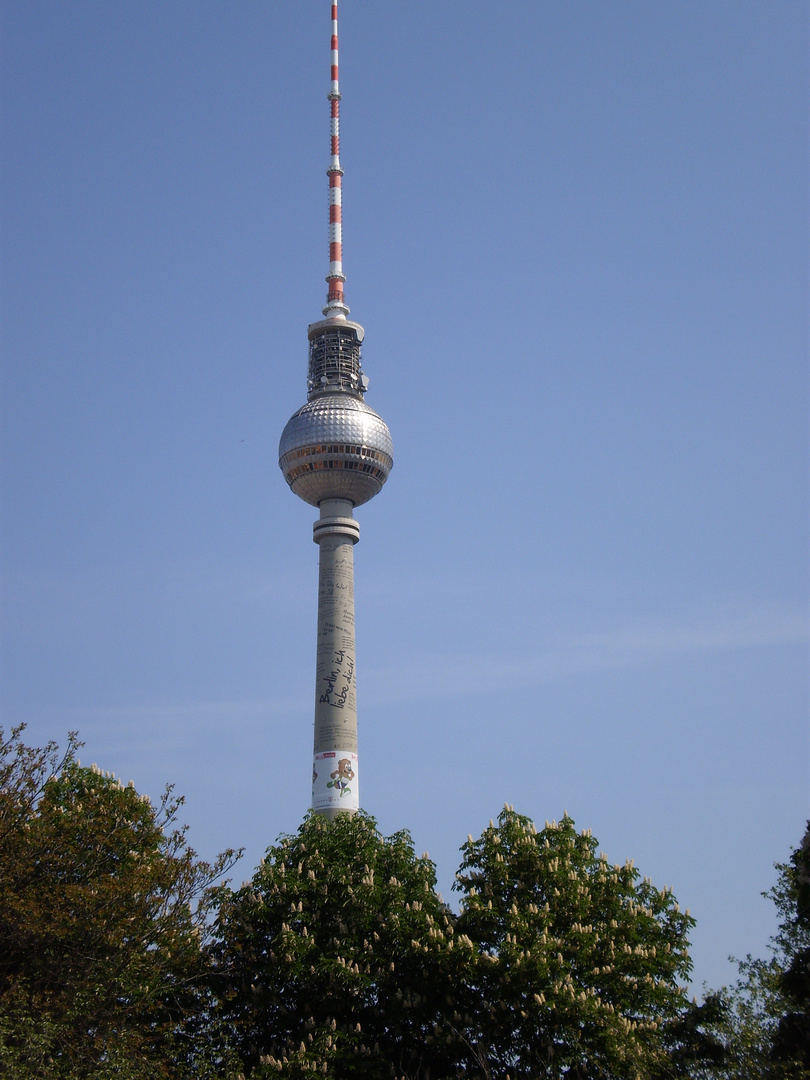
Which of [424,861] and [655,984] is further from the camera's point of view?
[424,861]

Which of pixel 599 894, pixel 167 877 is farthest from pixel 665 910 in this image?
pixel 167 877

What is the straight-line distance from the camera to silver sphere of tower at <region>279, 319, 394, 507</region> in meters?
101

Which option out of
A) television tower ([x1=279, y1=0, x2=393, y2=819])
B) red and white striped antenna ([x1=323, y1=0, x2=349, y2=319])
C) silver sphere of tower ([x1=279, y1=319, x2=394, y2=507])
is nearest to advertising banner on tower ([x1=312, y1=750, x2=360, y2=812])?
television tower ([x1=279, y1=0, x2=393, y2=819])

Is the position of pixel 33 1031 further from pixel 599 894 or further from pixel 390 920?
pixel 599 894

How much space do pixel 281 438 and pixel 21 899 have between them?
7198cm

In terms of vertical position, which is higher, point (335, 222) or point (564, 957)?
point (335, 222)

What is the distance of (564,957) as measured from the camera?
36.5 meters

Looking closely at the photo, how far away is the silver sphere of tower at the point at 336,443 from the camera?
101 meters

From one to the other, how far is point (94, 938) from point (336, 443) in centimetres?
6886

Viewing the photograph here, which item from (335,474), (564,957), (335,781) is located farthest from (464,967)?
(335,474)

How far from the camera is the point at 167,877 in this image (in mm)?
36719

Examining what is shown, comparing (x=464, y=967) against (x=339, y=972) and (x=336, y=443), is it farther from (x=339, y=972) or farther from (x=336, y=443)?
(x=336, y=443)

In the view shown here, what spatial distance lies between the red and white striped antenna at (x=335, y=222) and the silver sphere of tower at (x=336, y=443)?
206 inches

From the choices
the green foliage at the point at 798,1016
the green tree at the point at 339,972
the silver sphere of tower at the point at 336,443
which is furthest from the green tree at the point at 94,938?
the silver sphere of tower at the point at 336,443
